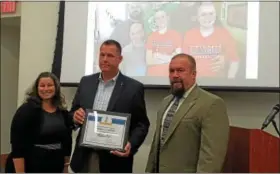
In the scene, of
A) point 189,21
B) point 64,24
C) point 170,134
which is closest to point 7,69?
point 64,24

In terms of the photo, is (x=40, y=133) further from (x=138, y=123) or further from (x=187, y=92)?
(x=187, y=92)

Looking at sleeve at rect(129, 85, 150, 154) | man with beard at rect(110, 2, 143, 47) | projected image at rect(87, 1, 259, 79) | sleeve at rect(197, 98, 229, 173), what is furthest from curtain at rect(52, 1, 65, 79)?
sleeve at rect(197, 98, 229, 173)

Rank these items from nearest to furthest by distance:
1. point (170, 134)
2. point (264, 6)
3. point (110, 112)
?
point (170, 134) < point (110, 112) < point (264, 6)

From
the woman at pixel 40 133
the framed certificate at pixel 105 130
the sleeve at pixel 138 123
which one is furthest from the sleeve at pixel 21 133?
the sleeve at pixel 138 123

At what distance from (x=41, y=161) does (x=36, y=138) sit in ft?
0.49

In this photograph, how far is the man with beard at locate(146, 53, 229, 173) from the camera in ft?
7.54

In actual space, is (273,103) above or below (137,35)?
below

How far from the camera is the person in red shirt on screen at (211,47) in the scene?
3.68m

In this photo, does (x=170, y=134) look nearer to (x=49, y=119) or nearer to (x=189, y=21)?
(x=49, y=119)

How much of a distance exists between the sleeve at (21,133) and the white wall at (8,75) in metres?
2.85

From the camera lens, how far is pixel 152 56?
393 cm

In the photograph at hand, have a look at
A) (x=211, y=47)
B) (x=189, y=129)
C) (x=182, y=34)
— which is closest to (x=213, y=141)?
(x=189, y=129)

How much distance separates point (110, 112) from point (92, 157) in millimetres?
320

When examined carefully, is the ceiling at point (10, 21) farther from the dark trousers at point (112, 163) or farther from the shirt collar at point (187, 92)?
the shirt collar at point (187, 92)
